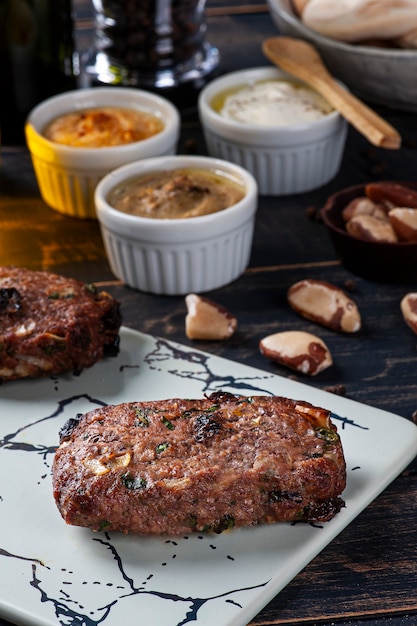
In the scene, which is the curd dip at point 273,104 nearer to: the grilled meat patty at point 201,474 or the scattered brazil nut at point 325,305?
the scattered brazil nut at point 325,305

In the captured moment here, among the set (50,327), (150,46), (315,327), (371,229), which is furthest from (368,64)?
(50,327)

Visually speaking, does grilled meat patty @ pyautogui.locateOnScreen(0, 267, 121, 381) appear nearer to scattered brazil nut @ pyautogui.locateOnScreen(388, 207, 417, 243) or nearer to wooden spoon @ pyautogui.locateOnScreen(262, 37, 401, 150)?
scattered brazil nut @ pyautogui.locateOnScreen(388, 207, 417, 243)

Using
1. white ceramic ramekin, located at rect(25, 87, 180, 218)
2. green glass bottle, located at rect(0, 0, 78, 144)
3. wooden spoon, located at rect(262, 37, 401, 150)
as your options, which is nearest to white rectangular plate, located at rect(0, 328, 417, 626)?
white ceramic ramekin, located at rect(25, 87, 180, 218)

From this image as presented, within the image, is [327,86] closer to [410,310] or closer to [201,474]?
[410,310]

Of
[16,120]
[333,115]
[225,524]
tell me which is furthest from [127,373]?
[16,120]

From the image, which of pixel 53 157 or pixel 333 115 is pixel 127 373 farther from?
pixel 333 115

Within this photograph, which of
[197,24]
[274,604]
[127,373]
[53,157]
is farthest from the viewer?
[197,24]
